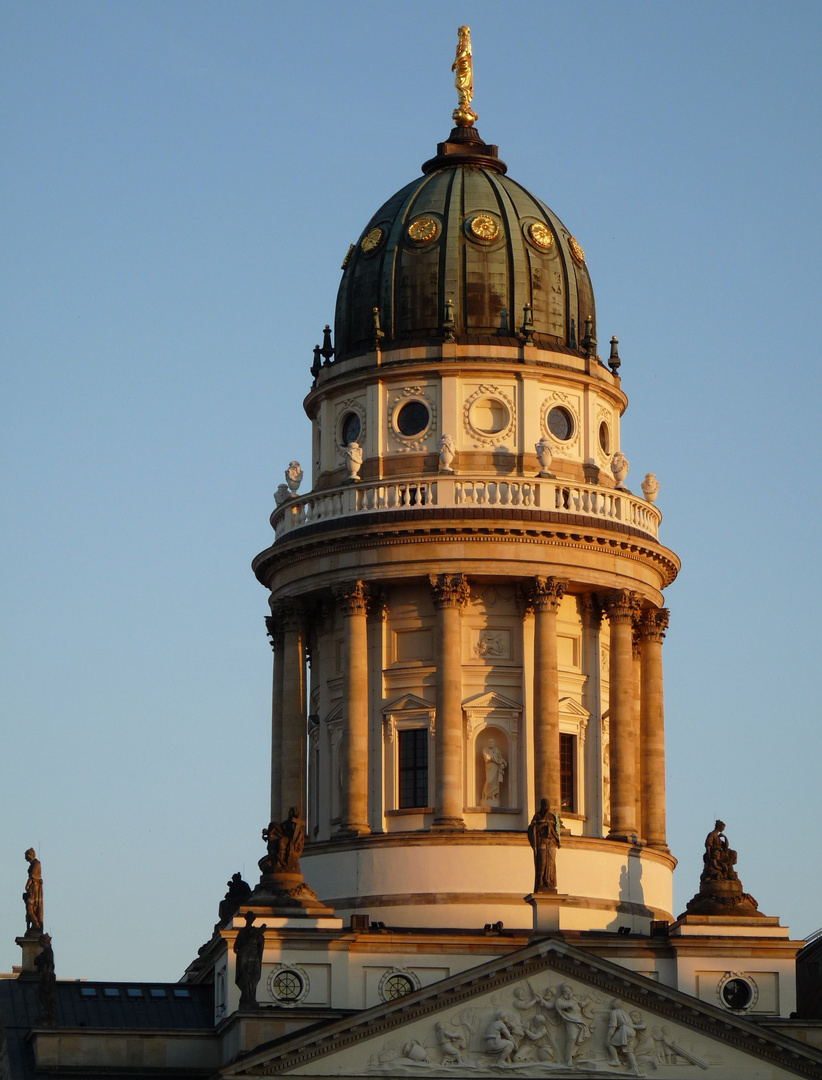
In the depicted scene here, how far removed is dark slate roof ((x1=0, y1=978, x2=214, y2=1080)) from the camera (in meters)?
81.6

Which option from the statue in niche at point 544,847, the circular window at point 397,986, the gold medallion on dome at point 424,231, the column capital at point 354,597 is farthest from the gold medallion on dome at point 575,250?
the circular window at point 397,986

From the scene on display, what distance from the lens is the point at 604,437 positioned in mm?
88500

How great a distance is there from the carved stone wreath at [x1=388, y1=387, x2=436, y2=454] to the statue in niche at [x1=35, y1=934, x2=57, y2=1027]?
60.5 ft

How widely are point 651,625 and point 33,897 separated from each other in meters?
21.2

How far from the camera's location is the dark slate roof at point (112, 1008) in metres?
81.6

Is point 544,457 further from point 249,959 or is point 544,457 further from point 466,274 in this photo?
point 249,959

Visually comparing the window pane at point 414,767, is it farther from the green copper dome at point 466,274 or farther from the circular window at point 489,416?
the green copper dome at point 466,274

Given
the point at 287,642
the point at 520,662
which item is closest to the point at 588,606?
the point at 520,662

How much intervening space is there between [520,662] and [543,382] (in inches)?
346

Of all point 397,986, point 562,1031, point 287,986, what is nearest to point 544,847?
point 562,1031

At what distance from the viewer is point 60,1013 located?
268 ft

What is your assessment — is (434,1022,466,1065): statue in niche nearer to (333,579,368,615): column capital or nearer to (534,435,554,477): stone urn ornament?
(333,579,368,615): column capital

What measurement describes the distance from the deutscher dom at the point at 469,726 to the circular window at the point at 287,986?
60 mm

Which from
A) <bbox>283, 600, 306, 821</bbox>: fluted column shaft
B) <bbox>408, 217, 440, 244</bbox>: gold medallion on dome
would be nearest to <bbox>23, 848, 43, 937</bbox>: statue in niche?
<bbox>283, 600, 306, 821</bbox>: fluted column shaft
